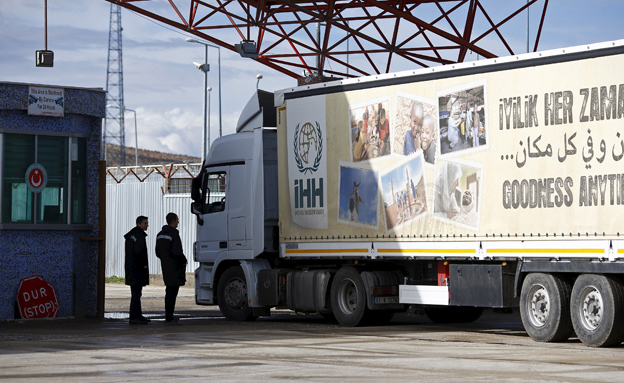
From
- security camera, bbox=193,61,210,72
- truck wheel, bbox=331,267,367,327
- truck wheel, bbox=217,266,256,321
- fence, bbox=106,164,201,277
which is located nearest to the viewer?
truck wheel, bbox=331,267,367,327

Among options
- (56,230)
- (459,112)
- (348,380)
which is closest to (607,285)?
(459,112)

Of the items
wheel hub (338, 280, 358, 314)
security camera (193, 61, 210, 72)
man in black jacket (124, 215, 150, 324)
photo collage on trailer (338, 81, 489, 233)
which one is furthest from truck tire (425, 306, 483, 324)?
security camera (193, 61, 210, 72)

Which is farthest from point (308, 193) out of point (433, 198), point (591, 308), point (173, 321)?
point (591, 308)

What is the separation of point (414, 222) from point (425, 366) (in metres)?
5.74

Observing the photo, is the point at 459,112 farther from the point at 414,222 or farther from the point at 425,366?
the point at 425,366

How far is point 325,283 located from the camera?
18734 mm

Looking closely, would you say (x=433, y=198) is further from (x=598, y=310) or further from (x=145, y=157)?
(x=145, y=157)

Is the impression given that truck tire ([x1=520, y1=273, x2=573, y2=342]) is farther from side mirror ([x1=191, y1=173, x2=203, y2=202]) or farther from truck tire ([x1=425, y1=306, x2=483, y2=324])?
side mirror ([x1=191, y1=173, x2=203, y2=202])

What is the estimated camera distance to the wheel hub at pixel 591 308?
14.2 metres

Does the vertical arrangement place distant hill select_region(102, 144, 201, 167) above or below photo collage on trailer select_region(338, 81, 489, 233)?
above

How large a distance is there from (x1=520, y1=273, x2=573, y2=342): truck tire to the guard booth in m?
8.48

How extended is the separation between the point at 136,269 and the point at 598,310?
8257mm

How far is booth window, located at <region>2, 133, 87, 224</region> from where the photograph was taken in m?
19.5

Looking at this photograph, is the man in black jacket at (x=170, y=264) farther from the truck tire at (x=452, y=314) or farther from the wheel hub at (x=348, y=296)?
the truck tire at (x=452, y=314)
